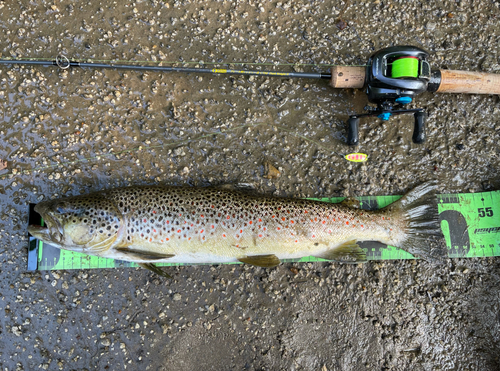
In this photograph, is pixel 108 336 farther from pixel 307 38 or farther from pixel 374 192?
pixel 307 38

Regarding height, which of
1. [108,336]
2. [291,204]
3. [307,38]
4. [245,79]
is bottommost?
[108,336]

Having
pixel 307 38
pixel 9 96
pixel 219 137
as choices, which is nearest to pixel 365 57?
pixel 307 38

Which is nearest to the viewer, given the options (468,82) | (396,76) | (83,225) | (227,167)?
(83,225)

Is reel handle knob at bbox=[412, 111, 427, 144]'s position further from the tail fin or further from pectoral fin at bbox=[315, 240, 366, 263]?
pectoral fin at bbox=[315, 240, 366, 263]

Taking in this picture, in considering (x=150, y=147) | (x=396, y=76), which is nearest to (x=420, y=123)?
(x=396, y=76)

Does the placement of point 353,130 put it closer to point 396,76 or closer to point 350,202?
point 396,76

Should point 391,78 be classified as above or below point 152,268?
above

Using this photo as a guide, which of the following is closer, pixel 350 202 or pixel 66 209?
pixel 66 209
